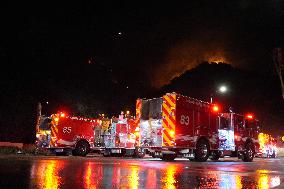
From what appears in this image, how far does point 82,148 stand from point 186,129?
7.94 metres

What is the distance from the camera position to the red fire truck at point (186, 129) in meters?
17.7

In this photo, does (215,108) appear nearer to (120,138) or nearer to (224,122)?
(224,122)

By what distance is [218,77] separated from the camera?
78188mm

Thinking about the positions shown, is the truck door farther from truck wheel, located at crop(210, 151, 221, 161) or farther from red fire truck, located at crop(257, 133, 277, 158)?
red fire truck, located at crop(257, 133, 277, 158)

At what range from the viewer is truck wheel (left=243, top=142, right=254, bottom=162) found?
69.6 feet

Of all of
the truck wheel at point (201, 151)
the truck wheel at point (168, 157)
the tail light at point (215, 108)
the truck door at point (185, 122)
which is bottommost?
the truck wheel at point (168, 157)

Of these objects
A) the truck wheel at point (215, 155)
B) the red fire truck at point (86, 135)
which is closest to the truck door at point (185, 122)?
the truck wheel at point (215, 155)

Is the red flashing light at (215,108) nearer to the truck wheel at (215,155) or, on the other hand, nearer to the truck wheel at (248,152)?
the truck wheel at (215,155)

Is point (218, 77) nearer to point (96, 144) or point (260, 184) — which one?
point (96, 144)

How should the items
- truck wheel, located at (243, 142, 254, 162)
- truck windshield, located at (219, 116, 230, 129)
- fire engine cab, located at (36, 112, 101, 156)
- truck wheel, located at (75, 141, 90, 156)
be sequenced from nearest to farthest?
truck windshield, located at (219, 116, 230, 129), truck wheel, located at (243, 142, 254, 162), fire engine cab, located at (36, 112, 101, 156), truck wheel, located at (75, 141, 90, 156)

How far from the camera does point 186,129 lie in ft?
59.4

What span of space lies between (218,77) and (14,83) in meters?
57.4

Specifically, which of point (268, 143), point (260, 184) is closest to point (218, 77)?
point (268, 143)

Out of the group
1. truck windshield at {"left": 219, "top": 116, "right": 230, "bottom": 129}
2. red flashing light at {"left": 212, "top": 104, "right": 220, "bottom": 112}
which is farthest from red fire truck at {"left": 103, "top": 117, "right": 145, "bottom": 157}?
truck windshield at {"left": 219, "top": 116, "right": 230, "bottom": 129}
